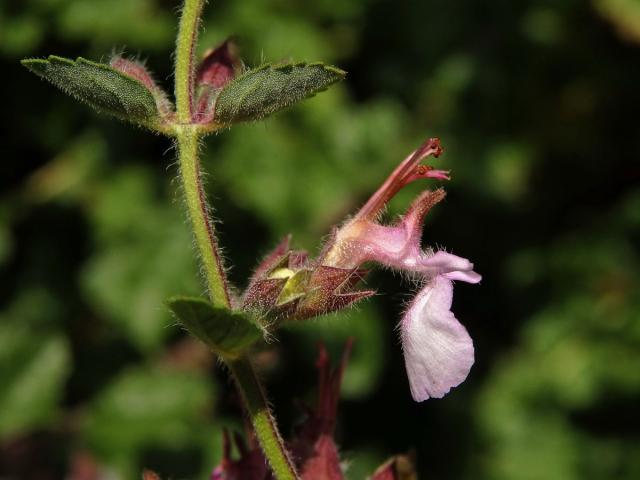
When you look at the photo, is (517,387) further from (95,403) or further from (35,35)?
(35,35)

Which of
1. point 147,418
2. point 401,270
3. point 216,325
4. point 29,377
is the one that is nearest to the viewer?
point 216,325

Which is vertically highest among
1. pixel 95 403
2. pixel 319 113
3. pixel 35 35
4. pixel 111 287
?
pixel 35 35

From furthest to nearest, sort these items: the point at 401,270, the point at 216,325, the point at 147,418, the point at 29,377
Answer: the point at 147,418, the point at 29,377, the point at 401,270, the point at 216,325

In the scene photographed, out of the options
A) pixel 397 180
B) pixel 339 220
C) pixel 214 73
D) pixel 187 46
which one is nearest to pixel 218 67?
pixel 214 73

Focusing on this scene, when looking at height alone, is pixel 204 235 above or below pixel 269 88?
below

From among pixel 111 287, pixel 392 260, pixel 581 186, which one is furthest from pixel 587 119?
pixel 392 260

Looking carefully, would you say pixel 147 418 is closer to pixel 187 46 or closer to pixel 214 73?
pixel 214 73
